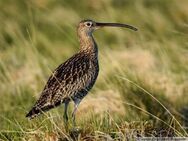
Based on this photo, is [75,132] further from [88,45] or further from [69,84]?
[88,45]

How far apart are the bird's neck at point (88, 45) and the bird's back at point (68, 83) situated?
38 cm

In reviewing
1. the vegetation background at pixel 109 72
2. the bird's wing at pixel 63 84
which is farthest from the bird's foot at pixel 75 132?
the bird's wing at pixel 63 84

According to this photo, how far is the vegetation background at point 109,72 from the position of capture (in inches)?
366

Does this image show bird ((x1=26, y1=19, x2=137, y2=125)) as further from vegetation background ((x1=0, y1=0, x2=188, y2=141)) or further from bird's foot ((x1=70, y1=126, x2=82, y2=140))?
bird's foot ((x1=70, y1=126, x2=82, y2=140))

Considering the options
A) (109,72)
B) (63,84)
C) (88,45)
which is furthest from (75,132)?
(109,72)

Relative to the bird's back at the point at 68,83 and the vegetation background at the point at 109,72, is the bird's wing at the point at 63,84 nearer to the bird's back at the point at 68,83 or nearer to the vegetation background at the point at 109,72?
the bird's back at the point at 68,83

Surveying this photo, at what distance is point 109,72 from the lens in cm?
1205

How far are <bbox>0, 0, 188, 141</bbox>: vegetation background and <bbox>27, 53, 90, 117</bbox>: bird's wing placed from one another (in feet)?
0.82

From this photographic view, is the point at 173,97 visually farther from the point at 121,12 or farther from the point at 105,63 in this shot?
the point at 121,12

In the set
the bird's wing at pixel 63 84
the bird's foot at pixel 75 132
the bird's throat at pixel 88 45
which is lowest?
the bird's foot at pixel 75 132

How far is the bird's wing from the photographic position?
10047 millimetres

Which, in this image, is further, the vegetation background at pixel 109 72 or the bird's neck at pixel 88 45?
the bird's neck at pixel 88 45

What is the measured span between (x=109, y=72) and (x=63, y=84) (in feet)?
6.24

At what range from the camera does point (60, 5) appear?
22250mm
